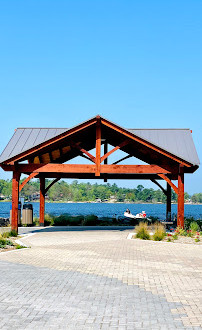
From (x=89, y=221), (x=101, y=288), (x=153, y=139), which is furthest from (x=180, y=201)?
(x=101, y=288)

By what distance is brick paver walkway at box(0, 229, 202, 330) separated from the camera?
249 inches

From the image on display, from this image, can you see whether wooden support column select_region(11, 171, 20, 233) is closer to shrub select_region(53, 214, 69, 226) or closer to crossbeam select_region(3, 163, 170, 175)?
crossbeam select_region(3, 163, 170, 175)

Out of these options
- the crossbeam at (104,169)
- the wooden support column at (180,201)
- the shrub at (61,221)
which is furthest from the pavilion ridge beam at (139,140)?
the shrub at (61,221)

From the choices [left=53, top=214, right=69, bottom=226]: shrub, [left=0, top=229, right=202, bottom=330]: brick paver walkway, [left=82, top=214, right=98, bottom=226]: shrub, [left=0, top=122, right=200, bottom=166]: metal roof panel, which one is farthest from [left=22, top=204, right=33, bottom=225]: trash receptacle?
[left=0, top=229, right=202, bottom=330]: brick paver walkway

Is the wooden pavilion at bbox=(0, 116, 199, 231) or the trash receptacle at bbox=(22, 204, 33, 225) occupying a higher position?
the wooden pavilion at bbox=(0, 116, 199, 231)

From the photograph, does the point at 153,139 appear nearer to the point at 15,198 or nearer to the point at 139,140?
the point at 139,140

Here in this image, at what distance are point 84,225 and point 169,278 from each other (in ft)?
54.6

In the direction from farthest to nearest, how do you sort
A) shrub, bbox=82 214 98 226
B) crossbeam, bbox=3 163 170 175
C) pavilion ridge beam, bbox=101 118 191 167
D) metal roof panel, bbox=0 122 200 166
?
shrub, bbox=82 214 98 226, metal roof panel, bbox=0 122 200 166, crossbeam, bbox=3 163 170 175, pavilion ridge beam, bbox=101 118 191 167

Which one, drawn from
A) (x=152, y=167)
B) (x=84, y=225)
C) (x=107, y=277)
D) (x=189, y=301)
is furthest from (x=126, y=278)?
(x=84, y=225)

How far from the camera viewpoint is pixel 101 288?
27.5 feet

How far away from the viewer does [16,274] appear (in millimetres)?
9719

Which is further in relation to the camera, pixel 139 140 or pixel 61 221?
pixel 61 221

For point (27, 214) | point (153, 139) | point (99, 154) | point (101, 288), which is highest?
point (153, 139)

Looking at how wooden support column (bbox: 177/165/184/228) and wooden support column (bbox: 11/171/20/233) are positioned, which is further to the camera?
wooden support column (bbox: 11/171/20/233)
